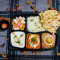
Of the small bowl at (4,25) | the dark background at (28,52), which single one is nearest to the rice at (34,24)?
the dark background at (28,52)

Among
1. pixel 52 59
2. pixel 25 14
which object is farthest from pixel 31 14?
pixel 52 59

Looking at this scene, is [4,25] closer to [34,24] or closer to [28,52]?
[34,24]

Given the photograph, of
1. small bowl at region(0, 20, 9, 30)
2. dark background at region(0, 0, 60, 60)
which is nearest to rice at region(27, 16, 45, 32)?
dark background at region(0, 0, 60, 60)

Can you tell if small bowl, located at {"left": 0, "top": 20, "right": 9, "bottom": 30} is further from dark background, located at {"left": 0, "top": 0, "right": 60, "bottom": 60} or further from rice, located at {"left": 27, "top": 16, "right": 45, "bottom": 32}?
rice, located at {"left": 27, "top": 16, "right": 45, "bottom": 32}

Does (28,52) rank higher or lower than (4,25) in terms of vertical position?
lower

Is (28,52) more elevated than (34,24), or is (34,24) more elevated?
(34,24)

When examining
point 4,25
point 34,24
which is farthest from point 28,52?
point 4,25

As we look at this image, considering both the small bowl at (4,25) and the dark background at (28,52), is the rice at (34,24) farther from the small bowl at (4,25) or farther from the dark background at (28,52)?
the small bowl at (4,25)

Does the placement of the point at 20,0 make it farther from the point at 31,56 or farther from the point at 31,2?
the point at 31,56
